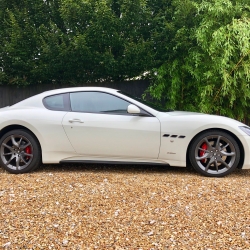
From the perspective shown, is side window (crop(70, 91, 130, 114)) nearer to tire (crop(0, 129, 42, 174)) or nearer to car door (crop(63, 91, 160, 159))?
car door (crop(63, 91, 160, 159))

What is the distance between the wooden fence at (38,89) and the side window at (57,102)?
3.57 meters

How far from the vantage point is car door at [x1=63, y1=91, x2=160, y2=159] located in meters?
4.15

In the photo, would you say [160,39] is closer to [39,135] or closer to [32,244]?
[39,135]

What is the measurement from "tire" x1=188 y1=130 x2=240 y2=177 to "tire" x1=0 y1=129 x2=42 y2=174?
2344 mm

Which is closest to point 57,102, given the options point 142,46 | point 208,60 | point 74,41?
point 74,41

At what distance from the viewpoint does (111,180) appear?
3775 mm

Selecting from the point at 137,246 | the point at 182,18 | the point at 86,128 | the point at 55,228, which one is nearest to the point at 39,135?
the point at 86,128

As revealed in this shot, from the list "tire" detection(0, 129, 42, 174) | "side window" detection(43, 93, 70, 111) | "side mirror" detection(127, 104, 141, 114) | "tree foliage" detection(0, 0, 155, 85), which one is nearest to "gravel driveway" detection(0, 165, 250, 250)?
"tire" detection(0, 129, 42, 174)

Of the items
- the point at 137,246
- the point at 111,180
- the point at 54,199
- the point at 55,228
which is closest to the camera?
the point at 137,246

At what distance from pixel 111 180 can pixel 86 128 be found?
0.90m

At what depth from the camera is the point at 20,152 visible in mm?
4328

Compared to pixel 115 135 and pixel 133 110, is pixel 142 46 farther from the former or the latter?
pixel 115 135

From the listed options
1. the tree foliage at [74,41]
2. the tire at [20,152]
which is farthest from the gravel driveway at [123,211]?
the tree foliage at [74,41]

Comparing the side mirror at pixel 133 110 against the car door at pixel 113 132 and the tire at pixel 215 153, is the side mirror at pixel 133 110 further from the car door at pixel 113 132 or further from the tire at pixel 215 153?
the tire at pixel 215 153
